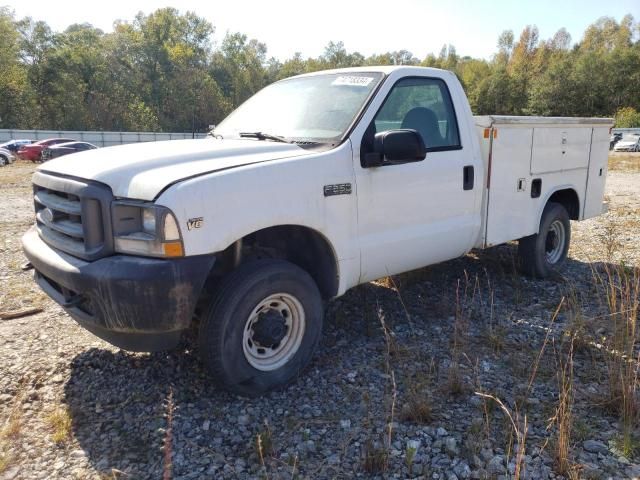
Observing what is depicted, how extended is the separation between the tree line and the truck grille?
4233cm

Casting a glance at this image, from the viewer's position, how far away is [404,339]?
424cm

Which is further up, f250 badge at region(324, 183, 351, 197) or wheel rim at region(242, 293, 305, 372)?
f250 badge at region(324, 183, 351, 197)

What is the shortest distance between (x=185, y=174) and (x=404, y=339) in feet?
7.57

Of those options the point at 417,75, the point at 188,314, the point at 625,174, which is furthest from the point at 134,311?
the point at 625,174

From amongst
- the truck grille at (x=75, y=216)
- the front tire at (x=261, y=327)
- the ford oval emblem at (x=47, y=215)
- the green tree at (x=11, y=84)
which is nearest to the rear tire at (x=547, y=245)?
the front tire at (x=261, y=327)

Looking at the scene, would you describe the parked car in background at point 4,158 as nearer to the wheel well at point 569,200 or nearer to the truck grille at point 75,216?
the truck grille at point 75,216

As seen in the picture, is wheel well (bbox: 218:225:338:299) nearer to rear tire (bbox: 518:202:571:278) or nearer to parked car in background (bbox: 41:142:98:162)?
rear tire (bbox: 518:202:571:278)

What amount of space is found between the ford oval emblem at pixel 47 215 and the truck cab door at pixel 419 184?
6.69 ft

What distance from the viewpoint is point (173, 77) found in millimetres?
64188

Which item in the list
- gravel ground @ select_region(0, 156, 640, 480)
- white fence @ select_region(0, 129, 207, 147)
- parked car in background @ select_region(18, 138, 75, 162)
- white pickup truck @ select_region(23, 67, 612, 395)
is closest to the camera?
gravel ground @ select_region(0, 156, 640, 480)

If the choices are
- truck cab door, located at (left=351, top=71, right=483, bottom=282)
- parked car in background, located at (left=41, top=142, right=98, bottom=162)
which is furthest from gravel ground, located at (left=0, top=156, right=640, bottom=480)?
parked car in background, located at (left=41, top=142, right=98, bottom=162)

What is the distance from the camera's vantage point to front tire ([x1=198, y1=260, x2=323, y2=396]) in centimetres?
307

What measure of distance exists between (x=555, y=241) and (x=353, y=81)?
358 centimetres

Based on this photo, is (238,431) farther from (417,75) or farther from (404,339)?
(417,75)
